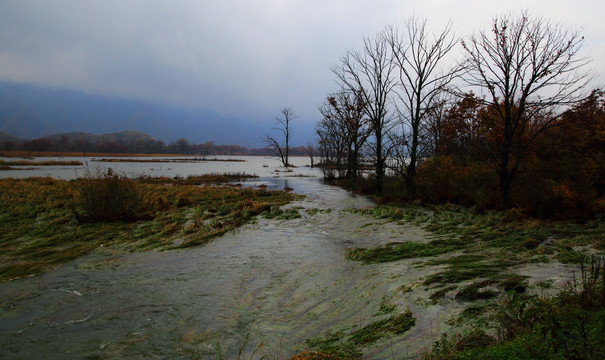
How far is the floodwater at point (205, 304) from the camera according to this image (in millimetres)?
3912

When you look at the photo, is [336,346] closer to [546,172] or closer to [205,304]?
[205,304]

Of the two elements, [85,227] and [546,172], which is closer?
[85,227]

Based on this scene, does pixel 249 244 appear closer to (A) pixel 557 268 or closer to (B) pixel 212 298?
(B) pixel 212 298

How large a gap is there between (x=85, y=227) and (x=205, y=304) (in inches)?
307

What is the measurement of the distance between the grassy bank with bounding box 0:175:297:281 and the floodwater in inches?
29.2

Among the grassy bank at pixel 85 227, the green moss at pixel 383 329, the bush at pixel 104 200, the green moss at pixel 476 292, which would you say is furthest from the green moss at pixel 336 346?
the bush at pixel 104 200

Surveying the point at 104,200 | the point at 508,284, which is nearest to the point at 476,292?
the point at 508,284

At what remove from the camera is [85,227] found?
10.6 meters

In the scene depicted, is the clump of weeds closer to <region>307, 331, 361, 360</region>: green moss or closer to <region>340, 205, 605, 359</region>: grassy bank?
<region>307, 331, 361, 360</region>: green moss

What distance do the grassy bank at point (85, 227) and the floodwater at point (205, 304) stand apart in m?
0.74

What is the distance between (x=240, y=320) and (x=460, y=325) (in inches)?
116

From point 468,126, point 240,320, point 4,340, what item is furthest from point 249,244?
point 468,126

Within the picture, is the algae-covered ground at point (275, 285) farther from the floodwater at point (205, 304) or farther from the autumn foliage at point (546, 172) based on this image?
the autumn foliage at point (546, 172)

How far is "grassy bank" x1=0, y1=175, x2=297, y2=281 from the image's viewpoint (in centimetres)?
789
